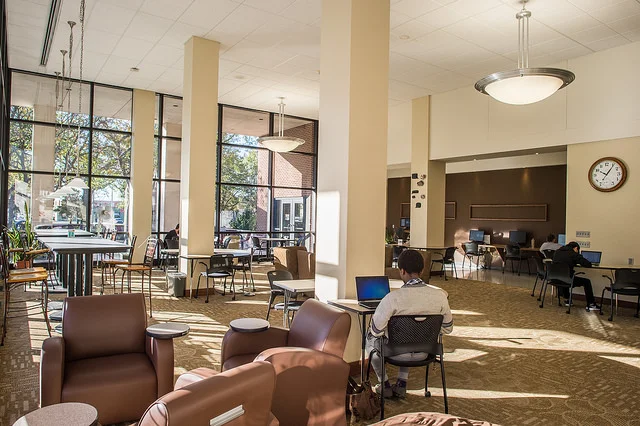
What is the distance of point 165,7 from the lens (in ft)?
22.0

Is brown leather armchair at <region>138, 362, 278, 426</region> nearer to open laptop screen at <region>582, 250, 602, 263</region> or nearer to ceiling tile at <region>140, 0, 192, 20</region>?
ceiling tile at <region>140, 0, 192, 20</region>

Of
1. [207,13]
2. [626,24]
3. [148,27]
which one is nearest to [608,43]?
[626,24]

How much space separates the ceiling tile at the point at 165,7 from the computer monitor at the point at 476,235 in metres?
10.7

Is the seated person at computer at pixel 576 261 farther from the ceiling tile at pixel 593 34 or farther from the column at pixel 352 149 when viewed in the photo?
the column at pixel 352 149

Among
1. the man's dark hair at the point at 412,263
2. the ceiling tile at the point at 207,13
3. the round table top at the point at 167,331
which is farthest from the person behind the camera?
the ceiling tile at the point at 207,13

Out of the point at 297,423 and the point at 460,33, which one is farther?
the point at 460,33

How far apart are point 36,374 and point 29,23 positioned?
629 centimetres

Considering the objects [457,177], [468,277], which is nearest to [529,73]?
[468,277]

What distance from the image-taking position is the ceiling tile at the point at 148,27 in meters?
7.12

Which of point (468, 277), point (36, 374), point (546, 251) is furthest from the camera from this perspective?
point (468, 277)

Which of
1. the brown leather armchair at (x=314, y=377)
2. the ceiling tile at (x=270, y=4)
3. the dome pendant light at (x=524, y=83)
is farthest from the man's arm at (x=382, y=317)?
the ceiling tile at (x=270, y=4)

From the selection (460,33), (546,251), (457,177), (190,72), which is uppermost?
(460,33)

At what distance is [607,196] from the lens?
7934 mm

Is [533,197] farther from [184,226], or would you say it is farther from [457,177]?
[184,226]
